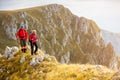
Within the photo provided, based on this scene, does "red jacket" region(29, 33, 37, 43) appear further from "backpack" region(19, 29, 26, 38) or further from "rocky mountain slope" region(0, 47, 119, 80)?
"backpack" region(19, 29, 26, 38)

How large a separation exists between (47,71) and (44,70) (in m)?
0.52

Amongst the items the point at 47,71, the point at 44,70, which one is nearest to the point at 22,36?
the point at 44,70

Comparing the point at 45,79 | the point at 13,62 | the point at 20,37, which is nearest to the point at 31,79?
the point at 45,79

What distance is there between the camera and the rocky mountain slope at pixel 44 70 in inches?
868

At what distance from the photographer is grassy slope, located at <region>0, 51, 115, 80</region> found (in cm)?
2205

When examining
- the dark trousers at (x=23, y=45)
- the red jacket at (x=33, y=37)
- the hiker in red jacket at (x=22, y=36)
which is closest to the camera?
the red jacket at (x=33, y=37)

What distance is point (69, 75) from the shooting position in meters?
23.3

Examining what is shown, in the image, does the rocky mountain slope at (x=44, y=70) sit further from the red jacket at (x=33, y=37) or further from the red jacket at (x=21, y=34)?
the red jacket at (x=21, y=34)

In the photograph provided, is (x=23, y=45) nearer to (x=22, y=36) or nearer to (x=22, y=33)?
(x=22, y=36)

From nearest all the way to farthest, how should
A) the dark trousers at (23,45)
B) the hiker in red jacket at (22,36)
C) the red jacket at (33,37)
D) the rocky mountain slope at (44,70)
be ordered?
the rocky mountain slope at (44,70) → the red jacket at (33,37) → the dark trousers at (23,45) → the hiker in red jacket at (22,36)

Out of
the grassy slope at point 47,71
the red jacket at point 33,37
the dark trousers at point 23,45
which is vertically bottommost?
the grassy slope at point 47,71

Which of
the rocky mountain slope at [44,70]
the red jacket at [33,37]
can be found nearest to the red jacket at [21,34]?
the red jacket at [33,37]

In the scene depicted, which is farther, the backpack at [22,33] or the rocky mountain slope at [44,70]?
the backpack at [22,33]

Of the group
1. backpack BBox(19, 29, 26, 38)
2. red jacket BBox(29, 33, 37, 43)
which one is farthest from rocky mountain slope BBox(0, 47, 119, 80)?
backpack BBox(19, 29, 26, 38)
